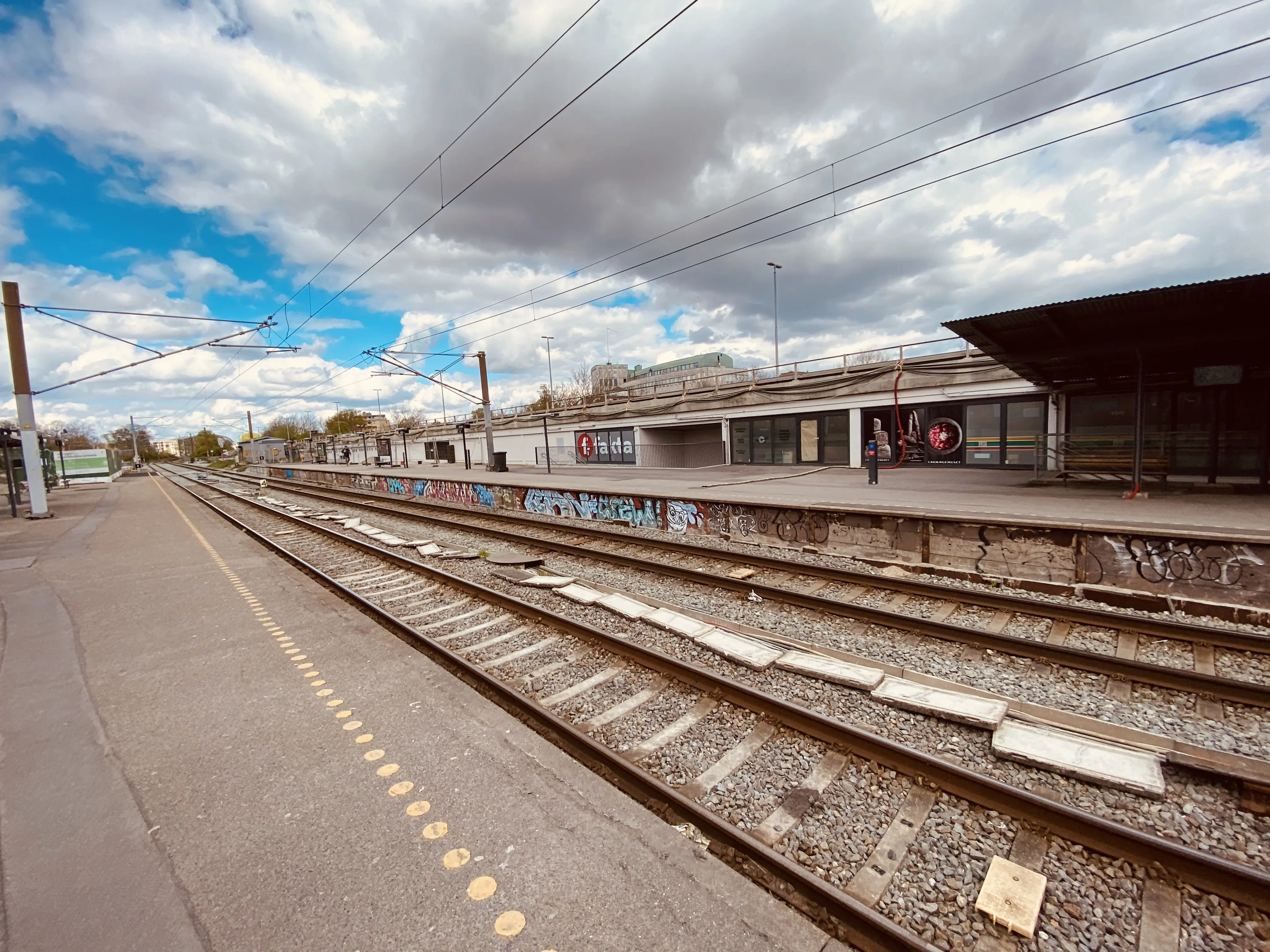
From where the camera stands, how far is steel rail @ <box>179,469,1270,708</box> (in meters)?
4.89

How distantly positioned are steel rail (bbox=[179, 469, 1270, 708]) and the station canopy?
671 centimetres

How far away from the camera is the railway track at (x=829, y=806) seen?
2.81m

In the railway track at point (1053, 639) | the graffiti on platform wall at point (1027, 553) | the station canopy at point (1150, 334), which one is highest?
the station canopy at point (1150, 334)

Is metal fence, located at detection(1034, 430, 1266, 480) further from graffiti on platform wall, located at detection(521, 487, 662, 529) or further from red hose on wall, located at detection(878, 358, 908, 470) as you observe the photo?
graffiti on platform wall, located at detection(521, 487, 662, 529)

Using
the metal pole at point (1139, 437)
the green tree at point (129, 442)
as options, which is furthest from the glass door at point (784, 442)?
the green tree at point (129, 442)


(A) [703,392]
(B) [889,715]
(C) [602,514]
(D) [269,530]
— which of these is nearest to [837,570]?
(B) [889,715]

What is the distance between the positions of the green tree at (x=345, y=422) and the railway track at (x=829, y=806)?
108 m

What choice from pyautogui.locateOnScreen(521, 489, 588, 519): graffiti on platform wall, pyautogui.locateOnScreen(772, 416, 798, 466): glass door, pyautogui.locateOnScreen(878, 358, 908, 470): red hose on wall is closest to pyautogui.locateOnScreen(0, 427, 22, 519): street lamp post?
pyautogui.locateOnScreen(521, 489, 588, 519): graffiti on platform wall

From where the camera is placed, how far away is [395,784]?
3930 millimetres

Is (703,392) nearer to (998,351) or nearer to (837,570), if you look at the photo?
(998,351)

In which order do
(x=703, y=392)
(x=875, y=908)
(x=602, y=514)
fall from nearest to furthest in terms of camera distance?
(x=875, y=908) < (x=602, y=514) < (x=703, y=392)

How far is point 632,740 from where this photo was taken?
4516mm

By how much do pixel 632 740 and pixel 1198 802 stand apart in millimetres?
3912

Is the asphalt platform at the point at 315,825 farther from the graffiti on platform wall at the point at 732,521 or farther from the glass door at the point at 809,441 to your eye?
the glass door at the point at 809,441
